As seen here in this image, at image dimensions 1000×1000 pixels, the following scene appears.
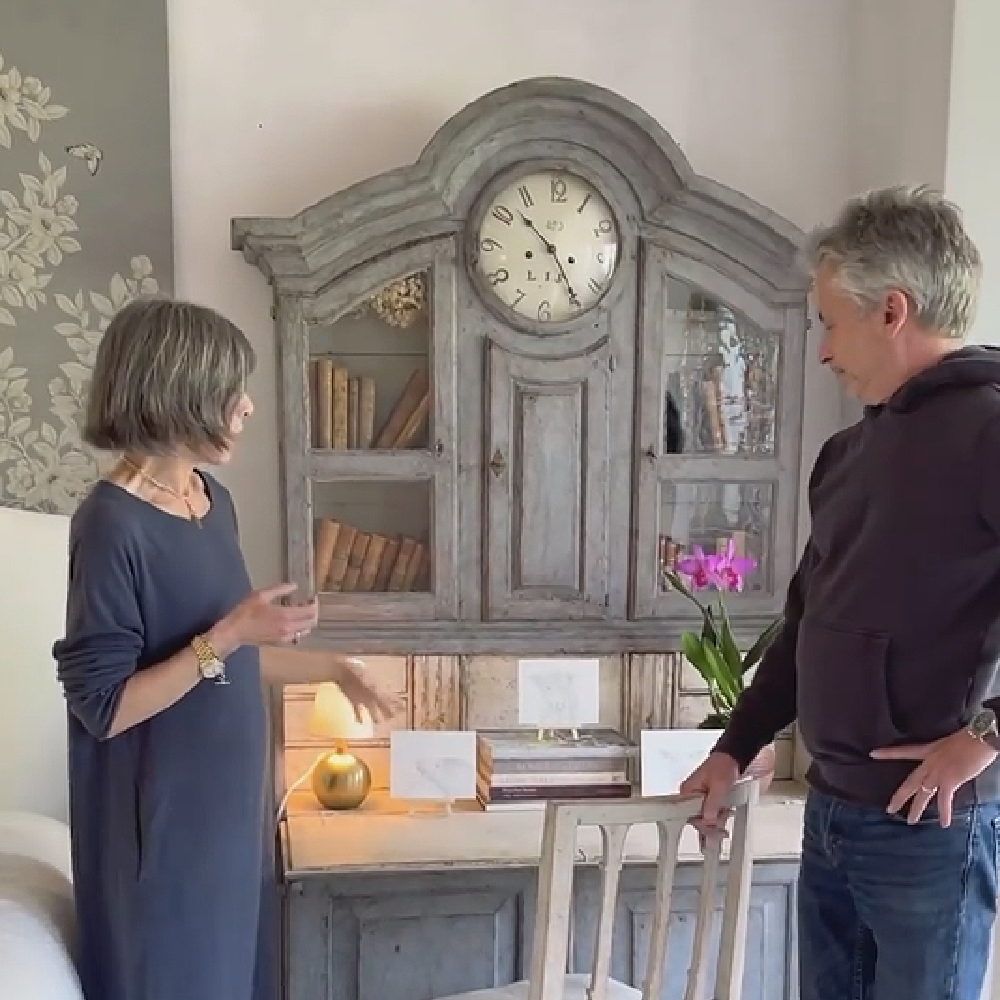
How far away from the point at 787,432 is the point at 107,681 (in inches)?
55.7

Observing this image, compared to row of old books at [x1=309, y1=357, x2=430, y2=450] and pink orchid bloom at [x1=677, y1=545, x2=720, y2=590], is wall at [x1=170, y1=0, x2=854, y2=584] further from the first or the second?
pink orchid bloom at [x1=677, y1=545, x2=720, y2=590]

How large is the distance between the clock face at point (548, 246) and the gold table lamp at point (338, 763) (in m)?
0.79

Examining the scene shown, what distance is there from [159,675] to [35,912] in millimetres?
393

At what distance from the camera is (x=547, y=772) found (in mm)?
2293

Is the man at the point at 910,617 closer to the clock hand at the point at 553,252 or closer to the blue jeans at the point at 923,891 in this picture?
the blue jeans at the point at 923,891

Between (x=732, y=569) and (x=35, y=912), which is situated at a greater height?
(x=732, y=569)

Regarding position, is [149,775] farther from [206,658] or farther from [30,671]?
[30,671]

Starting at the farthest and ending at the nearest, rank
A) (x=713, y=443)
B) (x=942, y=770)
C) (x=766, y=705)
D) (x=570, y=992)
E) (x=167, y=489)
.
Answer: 1. (x=713, y=443)
2. (x=570, y=992)
3. (x=766, y=705)
4. (x=167, y=489)
5. (x=942, y=770)

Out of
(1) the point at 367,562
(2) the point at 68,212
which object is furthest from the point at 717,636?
(2) the point at 68,212

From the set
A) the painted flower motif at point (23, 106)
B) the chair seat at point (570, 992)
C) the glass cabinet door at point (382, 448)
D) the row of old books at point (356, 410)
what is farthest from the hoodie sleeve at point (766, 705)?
the painted flower motif at point (23, 106)

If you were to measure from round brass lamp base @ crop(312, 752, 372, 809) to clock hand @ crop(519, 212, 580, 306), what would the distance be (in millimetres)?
929

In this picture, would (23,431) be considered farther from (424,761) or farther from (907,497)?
(907,497)

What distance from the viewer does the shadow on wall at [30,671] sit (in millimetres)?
2094

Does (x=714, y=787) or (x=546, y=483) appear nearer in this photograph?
(x=714, y=787)
